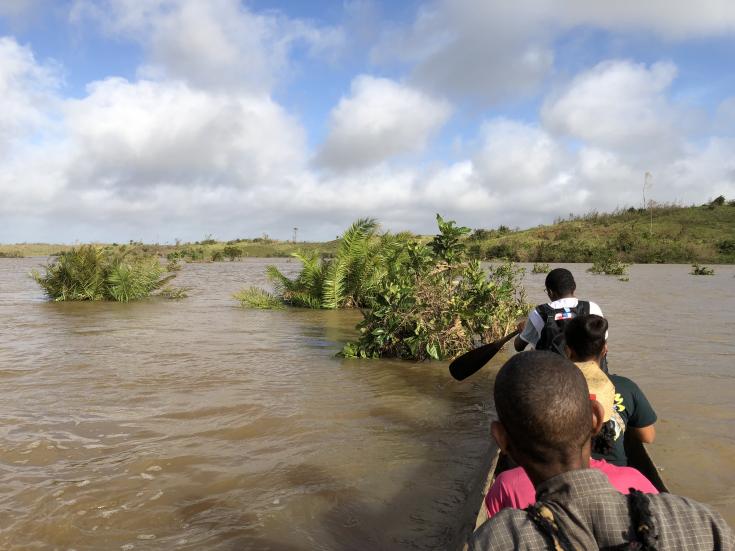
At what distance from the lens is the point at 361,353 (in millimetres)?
8648

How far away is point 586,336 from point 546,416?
171cm

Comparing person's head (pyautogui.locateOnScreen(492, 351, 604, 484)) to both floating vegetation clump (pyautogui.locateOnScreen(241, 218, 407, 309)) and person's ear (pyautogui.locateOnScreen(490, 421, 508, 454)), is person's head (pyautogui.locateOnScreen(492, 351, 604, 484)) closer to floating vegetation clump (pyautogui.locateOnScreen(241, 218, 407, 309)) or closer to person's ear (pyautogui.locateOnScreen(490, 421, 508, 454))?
person's ear (pyautogui.locateOnScreen(490, 421, 508, 454))

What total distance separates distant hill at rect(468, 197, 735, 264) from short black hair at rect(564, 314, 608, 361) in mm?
30018

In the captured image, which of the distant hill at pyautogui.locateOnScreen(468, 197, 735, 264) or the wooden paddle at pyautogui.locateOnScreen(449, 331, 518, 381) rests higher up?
the distant hill at pyautogui.locateOnScreen(468, 197, 735, 264)

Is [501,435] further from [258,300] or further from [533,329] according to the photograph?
[258,300]

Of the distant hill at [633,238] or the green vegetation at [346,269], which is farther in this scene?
the distant hill at [633,238]

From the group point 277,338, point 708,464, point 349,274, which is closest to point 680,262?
point 349,274

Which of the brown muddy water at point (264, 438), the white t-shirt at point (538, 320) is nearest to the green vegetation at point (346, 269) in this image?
the brown muddy water at point (264, 438)

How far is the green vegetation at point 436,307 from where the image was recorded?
8.29 metres

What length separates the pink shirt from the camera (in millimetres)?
2148

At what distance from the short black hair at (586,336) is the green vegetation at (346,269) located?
10228 millimetres

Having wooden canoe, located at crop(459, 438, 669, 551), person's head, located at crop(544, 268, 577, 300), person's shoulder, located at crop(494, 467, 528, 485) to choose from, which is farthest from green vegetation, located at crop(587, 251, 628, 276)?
person's shoulder, located at crop(494, 467, 528, 485)

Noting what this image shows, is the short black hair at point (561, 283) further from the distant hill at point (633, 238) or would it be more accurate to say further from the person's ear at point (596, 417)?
the distant hill at point (633, 238)

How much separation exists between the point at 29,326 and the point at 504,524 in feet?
41.3
